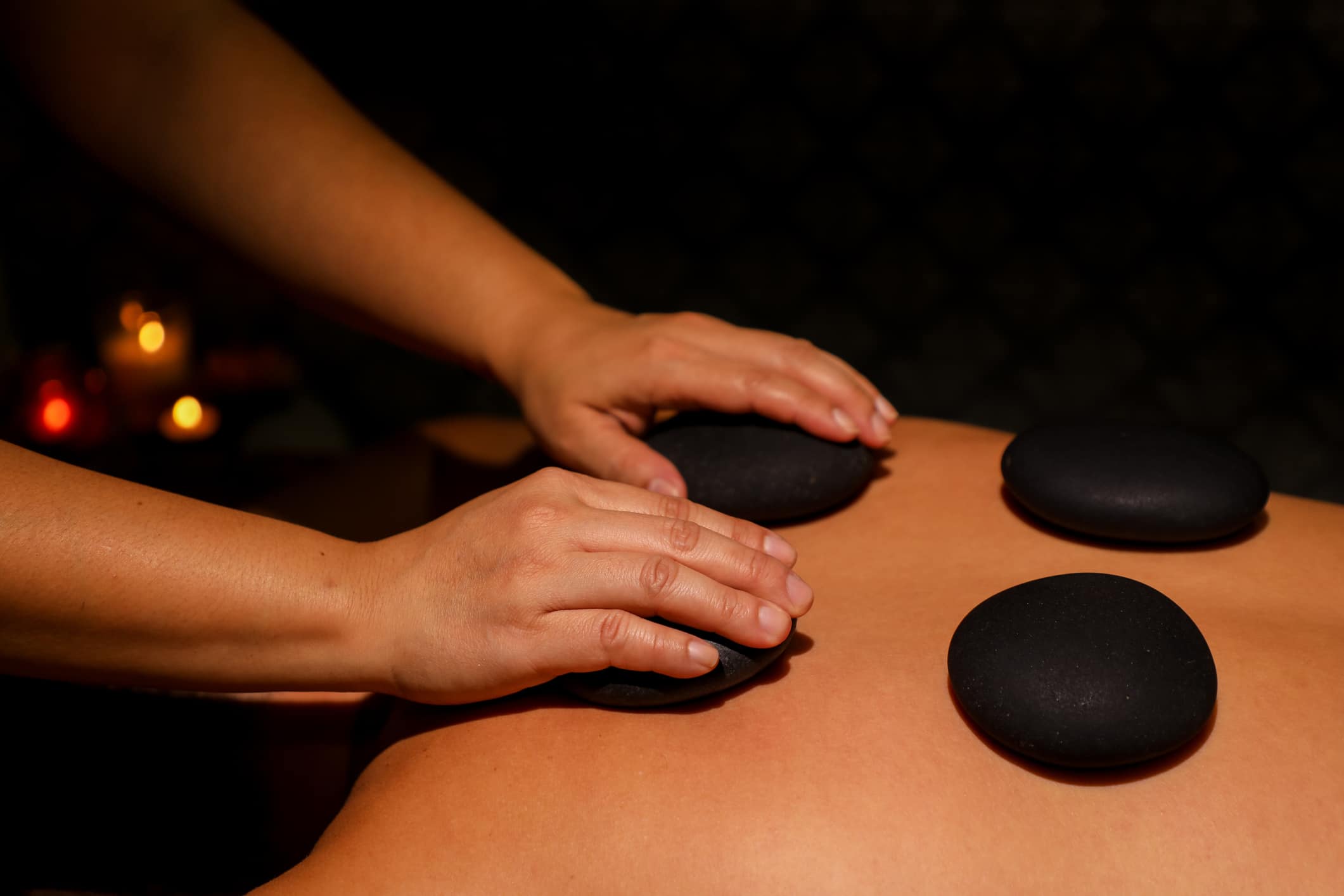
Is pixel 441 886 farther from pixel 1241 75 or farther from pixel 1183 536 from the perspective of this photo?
pixel 1241 75

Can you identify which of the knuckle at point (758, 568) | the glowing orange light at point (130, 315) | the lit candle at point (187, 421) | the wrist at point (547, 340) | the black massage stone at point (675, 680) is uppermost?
the glowing orange light at point (130, 315)

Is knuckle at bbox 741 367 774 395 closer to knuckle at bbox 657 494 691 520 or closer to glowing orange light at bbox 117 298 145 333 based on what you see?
knuckle at bbox 657 494 691 520

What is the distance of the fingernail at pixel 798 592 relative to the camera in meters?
0.60

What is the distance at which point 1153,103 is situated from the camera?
156cm

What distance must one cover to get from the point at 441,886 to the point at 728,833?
0.53 feet

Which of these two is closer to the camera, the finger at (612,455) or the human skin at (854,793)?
the human skin at (854,793)

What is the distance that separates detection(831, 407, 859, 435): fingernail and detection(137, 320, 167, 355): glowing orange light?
1.23 meters

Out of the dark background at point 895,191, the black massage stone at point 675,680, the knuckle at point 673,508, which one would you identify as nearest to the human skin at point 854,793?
the black massage stone at point 675,680

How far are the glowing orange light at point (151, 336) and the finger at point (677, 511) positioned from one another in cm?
122

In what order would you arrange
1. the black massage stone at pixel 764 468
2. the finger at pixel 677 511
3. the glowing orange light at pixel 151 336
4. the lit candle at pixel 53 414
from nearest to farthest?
1. the finger at pixel 677 511
2. the black massage stone at pixel 764 468
3. the lit candle at pixel 53 414
4. the glowing orange light at pixel 151 336

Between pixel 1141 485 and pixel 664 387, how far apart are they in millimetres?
391

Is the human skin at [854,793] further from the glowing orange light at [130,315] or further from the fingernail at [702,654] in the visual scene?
the glowing orange light at [130,315]

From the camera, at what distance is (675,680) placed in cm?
59

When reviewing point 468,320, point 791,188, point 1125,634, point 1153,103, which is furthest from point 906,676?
point 1153,103
